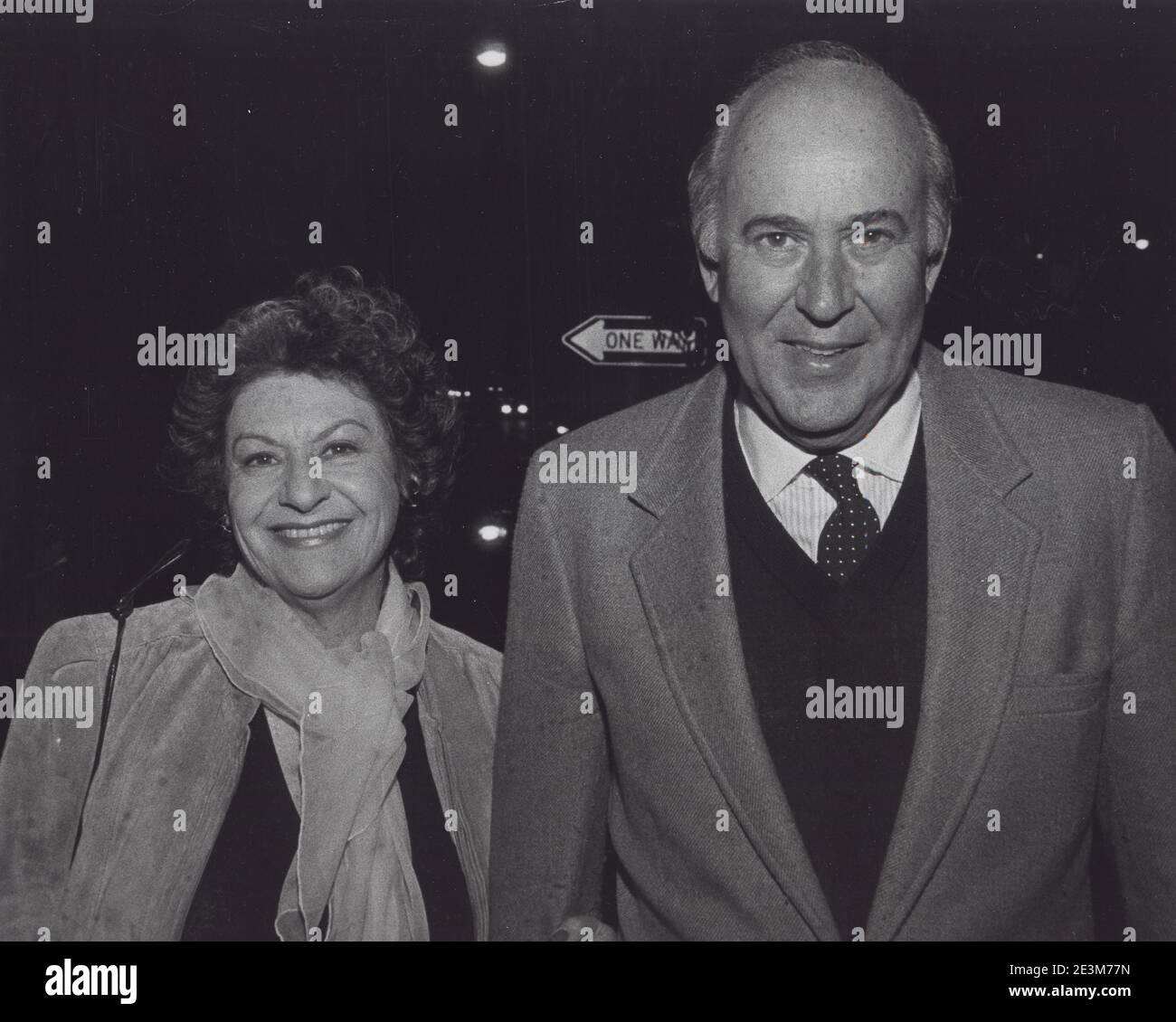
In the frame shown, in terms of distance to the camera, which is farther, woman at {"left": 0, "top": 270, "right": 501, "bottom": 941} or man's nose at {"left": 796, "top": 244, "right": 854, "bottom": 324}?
woman at {"left": 0, "top": 270, "right": 501, "bottom": 941}

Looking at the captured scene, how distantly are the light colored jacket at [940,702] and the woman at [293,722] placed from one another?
0.67 ft

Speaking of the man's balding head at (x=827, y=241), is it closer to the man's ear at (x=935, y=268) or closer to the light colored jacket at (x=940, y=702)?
the man's ear at (x=935, y=268)

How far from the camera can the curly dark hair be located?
7.21ft

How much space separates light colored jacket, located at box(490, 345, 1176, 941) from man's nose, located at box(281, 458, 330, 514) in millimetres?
441

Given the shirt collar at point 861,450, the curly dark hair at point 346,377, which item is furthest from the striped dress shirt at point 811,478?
the curly dark hair at point 346,377

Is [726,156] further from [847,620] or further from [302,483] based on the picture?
[302,483]

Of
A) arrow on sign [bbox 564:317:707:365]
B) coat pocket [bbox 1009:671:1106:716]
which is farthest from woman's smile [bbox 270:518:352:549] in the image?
coat pocket [bbox 1009:671:1106:716]

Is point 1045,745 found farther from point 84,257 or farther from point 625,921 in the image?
point 84,257

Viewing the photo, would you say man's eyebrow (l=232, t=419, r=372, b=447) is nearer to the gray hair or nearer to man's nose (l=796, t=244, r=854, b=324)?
the gray hair

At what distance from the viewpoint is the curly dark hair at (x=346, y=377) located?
2.20m

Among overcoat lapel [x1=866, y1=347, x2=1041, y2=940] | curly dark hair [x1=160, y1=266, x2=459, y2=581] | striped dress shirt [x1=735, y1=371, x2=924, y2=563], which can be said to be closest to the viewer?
overcoat lapel [x1=866, y1=347, x2=1041, y2=940]

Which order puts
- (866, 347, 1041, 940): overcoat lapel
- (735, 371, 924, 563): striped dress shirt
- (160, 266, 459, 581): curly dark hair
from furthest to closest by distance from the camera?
(160, 266, 459, 581): curly dark hair → (735, 371, 924, 563): striped dress shirt → (866, 347, 1041, 940): overcoat lapel

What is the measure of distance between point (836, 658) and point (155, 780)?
132 centimetres

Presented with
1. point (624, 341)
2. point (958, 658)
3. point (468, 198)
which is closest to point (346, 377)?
point (468, 198)
